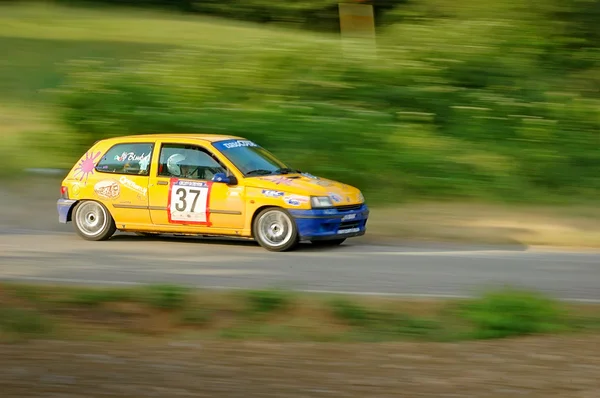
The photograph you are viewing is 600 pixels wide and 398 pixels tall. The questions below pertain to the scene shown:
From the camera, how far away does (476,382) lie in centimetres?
676

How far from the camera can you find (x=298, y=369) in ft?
23.2

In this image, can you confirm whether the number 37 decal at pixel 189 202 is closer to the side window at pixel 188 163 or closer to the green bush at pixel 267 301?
the side window at pixel 188 163

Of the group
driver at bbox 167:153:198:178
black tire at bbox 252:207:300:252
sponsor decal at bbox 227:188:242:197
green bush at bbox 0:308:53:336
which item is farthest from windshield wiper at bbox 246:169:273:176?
green bush at bbox 0:308:53:336

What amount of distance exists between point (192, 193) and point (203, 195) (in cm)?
17

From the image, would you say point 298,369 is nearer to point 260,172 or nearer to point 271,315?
point 271,315

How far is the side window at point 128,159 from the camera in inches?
540

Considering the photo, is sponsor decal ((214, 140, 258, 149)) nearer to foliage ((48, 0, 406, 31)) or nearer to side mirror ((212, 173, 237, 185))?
side mirror ((212, 173, 237, 185))

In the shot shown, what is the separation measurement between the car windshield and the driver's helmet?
501mm

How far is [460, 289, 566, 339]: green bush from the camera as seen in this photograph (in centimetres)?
883

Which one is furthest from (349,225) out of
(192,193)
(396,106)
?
(396,106)

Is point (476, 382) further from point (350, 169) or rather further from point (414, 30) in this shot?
point (414, 30)

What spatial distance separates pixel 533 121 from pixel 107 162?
351 inches

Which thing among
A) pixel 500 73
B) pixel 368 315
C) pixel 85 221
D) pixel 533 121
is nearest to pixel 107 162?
pixel 85 221

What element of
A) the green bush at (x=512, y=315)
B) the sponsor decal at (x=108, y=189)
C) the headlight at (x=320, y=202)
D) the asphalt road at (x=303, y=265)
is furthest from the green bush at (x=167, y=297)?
the sponsor decal at (x=108, y=189)
